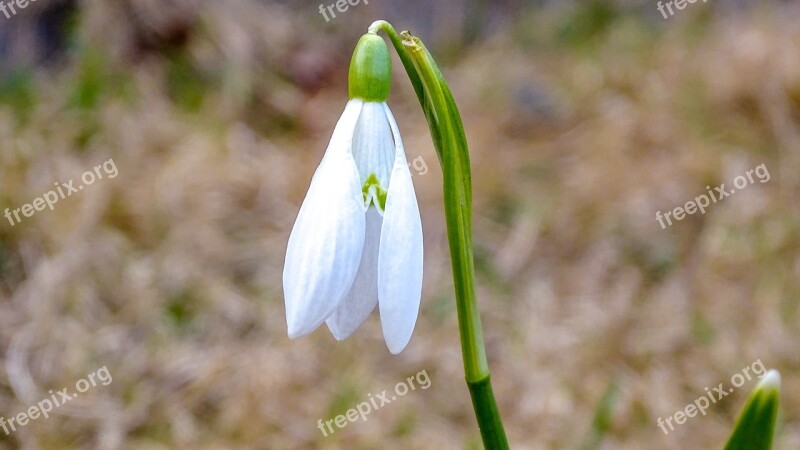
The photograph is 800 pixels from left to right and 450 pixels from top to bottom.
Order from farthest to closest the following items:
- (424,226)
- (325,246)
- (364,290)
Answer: (424,226)
(364,290)
(325,246)

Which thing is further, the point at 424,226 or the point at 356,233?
the point at 424,226

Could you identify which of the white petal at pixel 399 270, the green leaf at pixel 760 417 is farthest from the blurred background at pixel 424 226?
the white petal at pixel 399 270

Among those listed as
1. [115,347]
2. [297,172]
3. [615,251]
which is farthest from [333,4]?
[115,347]

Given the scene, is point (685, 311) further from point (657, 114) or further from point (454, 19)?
point (454, 19)

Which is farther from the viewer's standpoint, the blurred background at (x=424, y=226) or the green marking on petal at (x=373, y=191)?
the blurred background at (x=424, y=226)

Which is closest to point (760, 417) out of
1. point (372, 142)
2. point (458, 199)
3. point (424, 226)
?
point (458, 199)

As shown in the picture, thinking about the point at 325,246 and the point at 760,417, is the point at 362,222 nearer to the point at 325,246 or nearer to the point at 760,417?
the point at 325,246

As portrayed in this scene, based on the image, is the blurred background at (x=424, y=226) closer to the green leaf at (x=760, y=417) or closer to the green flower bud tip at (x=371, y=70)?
the green leaf at (x=760, y=417)
